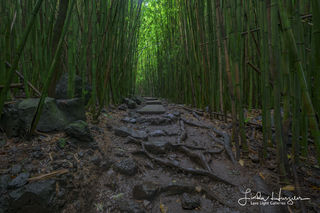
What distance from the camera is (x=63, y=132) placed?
1091 mm

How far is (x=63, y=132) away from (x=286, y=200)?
124cm

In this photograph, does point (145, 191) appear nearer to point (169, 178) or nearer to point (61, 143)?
point (169, 178)

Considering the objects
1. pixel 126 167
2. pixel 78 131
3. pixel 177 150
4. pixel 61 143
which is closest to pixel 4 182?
pixel 61 143

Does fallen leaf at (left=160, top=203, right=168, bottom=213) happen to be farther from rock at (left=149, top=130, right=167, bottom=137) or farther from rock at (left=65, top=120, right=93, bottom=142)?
rock at (left=149, top=130, right=167, bottom=137)

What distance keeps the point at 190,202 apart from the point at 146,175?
317 mm

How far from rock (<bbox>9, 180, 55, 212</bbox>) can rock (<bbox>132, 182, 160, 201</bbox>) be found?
0.36 meters

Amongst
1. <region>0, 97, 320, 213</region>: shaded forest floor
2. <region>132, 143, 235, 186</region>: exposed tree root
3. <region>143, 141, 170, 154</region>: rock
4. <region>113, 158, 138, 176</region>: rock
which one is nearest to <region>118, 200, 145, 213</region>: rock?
<region>0, 97, 320, 213</region>: shaded forest floor

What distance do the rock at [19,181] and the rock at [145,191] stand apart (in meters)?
0.47

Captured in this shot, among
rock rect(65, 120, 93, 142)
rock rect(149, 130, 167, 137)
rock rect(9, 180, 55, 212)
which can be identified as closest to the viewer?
rock rect(9, 180, 55, 212)

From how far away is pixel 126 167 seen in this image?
1013 mm

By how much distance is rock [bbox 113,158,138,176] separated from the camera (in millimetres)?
998

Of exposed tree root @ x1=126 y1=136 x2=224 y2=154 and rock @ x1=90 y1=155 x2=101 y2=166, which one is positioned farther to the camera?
exposed tree root @ x1=126 y1=136 x2=224 y2=154

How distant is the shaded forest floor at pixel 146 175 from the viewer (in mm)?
758

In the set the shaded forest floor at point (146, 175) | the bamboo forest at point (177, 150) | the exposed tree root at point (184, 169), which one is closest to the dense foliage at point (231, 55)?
the bamboo forest at point (177, 150)
